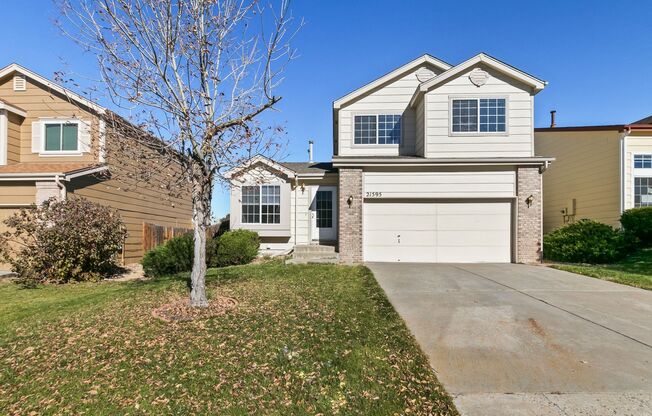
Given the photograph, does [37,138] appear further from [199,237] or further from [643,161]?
[643,161]

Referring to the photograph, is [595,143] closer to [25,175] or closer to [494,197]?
[494,197]

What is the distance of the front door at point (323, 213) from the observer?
1428cm

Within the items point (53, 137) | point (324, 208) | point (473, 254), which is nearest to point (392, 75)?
point (324, 208)

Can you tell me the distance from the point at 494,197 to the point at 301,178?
6.99 m

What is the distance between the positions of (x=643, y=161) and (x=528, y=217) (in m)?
7.17

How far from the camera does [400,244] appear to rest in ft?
41.6

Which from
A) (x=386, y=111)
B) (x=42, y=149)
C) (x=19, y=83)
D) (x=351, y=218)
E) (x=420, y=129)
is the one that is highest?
(x=19, y=83)

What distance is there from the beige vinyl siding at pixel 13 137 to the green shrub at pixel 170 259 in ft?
23.0

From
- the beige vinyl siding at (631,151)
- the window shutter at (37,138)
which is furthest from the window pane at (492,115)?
the window shutter at (37,138)

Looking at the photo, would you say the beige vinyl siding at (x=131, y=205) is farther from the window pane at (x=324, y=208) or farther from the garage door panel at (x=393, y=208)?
the garage door panel at (x=393, y=208)

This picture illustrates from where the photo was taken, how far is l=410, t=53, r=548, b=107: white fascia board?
12406mm

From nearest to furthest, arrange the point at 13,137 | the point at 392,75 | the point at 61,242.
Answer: the point at 61,242, the point at 13,137, the point at 392,75

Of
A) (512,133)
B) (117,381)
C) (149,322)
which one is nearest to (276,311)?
(149,322)

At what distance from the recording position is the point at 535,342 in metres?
4.83
